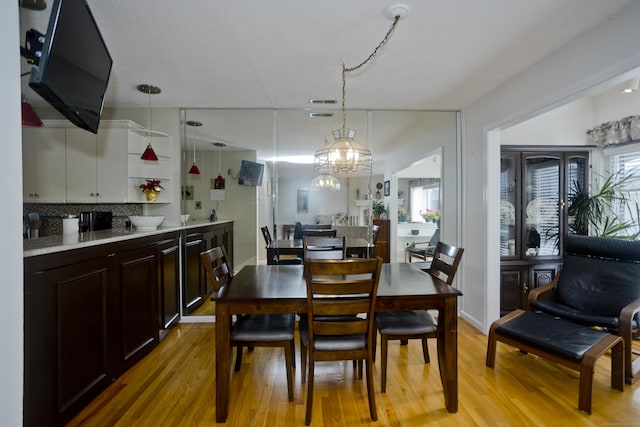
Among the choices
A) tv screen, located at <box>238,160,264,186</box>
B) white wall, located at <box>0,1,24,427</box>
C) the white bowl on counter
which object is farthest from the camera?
tv screen, located at <box>238,160,264,186</box>

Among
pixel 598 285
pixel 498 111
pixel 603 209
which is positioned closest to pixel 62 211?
pixel 498 111

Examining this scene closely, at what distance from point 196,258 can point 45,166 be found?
1.78 metres

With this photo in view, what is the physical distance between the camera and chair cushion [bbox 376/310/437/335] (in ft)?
6.60

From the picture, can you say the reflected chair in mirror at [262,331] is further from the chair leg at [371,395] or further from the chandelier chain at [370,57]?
the chandelier chain at [370,57]

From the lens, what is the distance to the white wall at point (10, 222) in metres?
1.16

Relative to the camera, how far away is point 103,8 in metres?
1.77

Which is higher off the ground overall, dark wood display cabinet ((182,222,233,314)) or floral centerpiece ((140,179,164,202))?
floral centerpiece ((140,179,164,202))

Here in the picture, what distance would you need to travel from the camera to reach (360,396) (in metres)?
2.04

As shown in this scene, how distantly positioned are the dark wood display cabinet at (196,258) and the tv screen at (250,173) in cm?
62

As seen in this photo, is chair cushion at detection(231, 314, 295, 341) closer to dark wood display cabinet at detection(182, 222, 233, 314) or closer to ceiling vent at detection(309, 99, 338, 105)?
dark wood display cabinet at detection(182, 222, 233, 314)

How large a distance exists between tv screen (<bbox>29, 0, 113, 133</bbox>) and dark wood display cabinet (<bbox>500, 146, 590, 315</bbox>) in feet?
12.1

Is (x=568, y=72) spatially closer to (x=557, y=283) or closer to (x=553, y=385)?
(x=557, y=283)

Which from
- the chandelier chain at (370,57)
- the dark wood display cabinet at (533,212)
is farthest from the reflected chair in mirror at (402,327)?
the chandelier chain at (370,57)

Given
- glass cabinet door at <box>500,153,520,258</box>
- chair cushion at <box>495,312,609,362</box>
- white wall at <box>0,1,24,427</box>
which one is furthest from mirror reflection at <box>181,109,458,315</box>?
white wall at <box>0,1,24,427</box>
